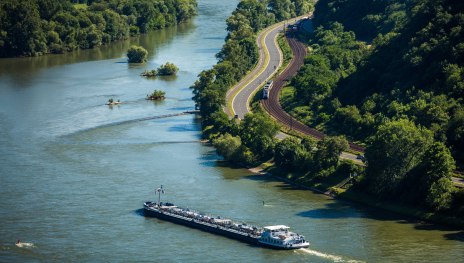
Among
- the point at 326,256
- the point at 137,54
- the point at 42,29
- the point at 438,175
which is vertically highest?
the point at 42,29

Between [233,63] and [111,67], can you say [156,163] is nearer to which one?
[233,63]

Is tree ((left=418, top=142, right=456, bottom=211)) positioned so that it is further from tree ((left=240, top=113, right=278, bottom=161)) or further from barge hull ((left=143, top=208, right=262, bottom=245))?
tree ((left=240, top=113, right=278, bottom=161))

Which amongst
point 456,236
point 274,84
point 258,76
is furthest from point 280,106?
point 456,236

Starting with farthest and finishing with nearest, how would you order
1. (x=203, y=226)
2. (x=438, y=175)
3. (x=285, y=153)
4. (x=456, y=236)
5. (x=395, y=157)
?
1. (x=285, y=153)
2. (x=395, y=157)
3. (x=438, y=175)
4. (x=203, y=226)
5. (x=456, y=236)

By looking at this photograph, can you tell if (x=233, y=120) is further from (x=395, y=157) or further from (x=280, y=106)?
(x=395, y=157)

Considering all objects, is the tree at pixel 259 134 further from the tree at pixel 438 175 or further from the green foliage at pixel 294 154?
the tree at pixel 438 175

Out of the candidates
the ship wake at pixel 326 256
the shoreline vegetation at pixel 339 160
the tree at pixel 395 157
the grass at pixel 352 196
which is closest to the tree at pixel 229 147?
the shoreline vegetation at pixel 339 160

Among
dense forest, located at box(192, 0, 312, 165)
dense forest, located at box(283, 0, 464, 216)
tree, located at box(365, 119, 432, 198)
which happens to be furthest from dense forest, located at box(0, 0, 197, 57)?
tree, located at box(365, 119, 432, 198)
